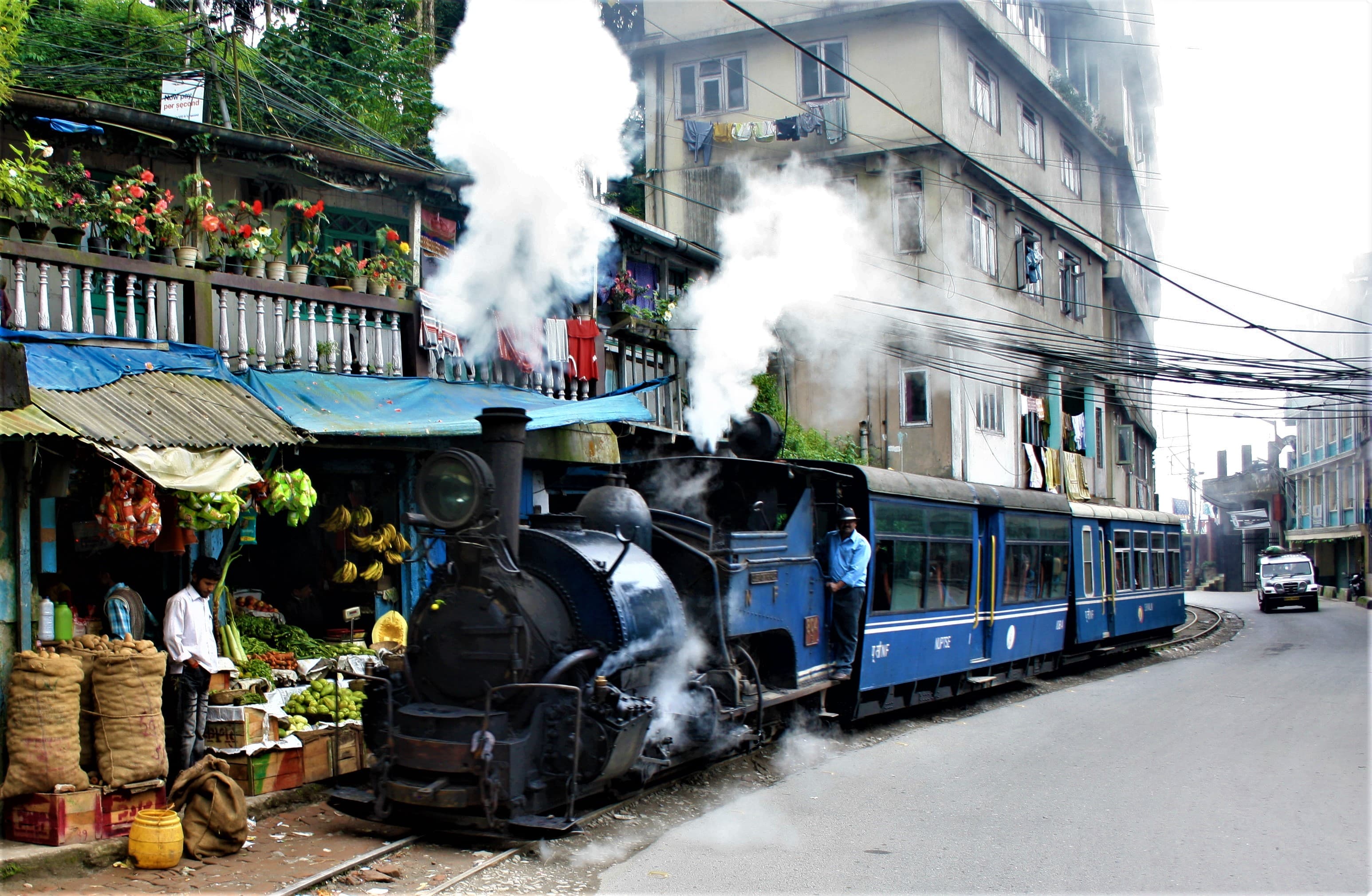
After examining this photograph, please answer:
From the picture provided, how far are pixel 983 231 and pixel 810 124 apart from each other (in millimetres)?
4212

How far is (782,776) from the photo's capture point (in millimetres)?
8023

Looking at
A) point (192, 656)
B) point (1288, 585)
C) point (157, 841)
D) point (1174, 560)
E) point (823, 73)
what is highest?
point (823, 73)

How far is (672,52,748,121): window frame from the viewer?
2073cm

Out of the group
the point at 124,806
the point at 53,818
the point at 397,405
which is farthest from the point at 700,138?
the point at 53,818

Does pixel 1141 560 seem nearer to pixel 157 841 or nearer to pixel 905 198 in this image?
pixel 905 198

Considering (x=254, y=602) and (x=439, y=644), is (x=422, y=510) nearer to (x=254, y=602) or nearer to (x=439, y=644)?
(x=439, y=644)

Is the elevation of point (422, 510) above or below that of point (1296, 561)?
above

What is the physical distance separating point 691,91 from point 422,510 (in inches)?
669

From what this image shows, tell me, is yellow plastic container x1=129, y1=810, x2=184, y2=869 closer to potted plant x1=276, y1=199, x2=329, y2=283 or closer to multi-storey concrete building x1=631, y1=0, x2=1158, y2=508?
potted plant x1=276, y1=199, x2=329, y2=283

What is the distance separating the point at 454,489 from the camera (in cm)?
596

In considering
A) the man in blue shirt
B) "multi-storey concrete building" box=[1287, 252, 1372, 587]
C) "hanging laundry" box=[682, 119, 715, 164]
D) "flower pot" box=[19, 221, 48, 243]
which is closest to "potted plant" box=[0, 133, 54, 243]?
"flower pot" box=[19, 221, 48, 243]

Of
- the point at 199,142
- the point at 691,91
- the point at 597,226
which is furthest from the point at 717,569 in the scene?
the point at 691,91

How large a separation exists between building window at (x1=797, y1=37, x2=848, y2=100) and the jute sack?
1672 centimetres

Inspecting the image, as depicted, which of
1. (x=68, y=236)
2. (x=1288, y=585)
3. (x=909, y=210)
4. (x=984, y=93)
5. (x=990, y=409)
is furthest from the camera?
(x=1288, y=585)
